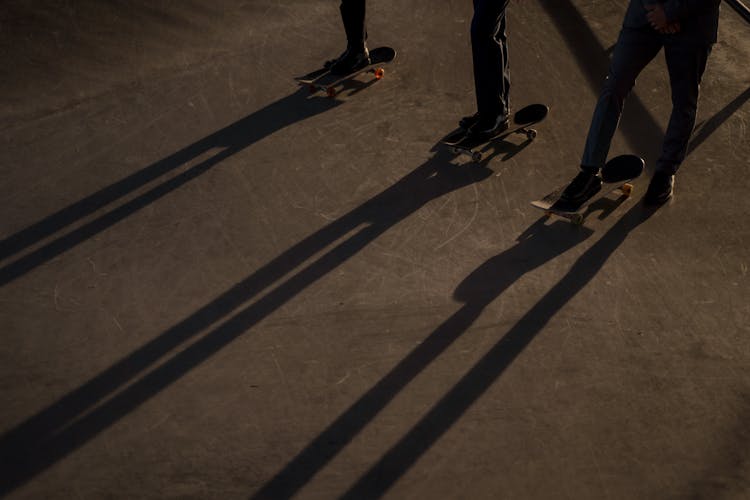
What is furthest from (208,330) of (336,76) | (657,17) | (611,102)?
(657,17)

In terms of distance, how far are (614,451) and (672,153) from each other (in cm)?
220

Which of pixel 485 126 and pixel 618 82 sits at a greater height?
pixel 618 82

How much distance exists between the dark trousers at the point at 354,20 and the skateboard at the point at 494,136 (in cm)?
123

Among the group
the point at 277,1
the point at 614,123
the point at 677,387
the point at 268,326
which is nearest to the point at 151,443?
the point at 268,326

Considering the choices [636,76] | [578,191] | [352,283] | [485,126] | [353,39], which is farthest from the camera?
[353,39]

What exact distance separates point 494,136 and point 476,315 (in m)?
1.82

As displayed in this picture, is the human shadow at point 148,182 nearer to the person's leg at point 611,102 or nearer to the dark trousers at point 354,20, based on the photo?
the dark trousers at point 354,20

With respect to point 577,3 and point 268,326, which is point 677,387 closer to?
point 268,326

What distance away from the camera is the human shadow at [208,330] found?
14.6 ft

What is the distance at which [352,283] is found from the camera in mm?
5320

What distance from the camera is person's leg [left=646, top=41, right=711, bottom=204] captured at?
521 cm

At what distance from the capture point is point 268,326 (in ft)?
16.6

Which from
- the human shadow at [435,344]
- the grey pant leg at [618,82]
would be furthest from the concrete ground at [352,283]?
the grey pant leg at [618,82]

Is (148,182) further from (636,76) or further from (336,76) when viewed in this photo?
(636,76)
